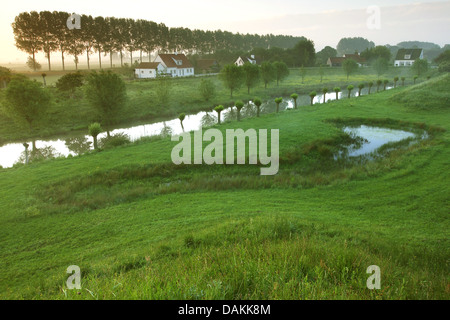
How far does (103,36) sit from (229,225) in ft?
247

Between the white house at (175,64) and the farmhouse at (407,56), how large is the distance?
74.5 metres

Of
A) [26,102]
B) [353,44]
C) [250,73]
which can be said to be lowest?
[26,102]

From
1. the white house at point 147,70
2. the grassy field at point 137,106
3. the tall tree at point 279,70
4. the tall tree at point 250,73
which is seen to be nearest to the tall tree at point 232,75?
the grassy field at point 137,106

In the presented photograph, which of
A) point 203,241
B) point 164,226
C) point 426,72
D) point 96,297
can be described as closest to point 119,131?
point 164,226

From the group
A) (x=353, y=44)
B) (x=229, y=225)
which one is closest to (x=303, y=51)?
(x=229, y=225)

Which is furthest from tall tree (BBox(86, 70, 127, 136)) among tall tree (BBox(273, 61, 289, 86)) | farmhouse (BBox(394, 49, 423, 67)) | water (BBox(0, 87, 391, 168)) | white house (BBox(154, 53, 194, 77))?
farmhouse (BBox(394, 49, 423, 67))

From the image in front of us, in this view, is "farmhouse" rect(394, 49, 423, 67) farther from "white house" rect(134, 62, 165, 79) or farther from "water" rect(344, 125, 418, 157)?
"water" rect(344, 125, 418, 157)

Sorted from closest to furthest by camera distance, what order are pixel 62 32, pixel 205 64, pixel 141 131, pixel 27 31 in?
pixel 141 131
pixel 27 31
pixel 62 32
pixel 205 64

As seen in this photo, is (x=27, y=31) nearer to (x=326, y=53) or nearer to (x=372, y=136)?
(x=372, y=136)

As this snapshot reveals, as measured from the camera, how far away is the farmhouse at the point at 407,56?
95.0 meters

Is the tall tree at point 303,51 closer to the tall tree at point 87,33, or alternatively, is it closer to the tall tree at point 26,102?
the tall tree at point 87,33

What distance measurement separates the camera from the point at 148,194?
13242 mm

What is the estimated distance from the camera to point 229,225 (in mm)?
8211

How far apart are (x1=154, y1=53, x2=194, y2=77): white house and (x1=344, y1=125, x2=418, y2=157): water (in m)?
56.2
